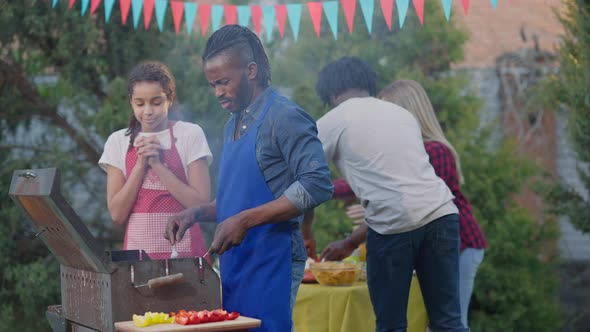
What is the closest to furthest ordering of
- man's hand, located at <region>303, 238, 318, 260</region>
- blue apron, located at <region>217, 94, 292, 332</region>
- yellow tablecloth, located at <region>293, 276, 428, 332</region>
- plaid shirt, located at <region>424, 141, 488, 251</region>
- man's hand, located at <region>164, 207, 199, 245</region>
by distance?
blue apron, located at <region>217, 94, 292, 332</region> → man's hand, located at <region>164, 207, 199, 245</region> → yellow tablecloth, located at <region>293, 276, 428, 332</region> → plaid shirt, located at <region>424, 141, 488, 251</region> → man's hand, located at <region>303, 238, 318, 260</region>

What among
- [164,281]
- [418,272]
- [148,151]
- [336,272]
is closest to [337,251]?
[336,272]

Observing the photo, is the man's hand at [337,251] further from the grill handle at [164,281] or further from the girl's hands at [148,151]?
the grill handle at [164,281]

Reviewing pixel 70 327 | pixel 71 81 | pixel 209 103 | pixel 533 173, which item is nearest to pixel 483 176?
pixel 533 173

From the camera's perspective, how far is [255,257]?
2.51 meters

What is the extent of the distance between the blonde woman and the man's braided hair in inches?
55.2

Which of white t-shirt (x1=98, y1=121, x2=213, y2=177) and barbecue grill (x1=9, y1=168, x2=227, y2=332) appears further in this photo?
white t-shirt (x1=98, y1=121, x2=213, y2=177)

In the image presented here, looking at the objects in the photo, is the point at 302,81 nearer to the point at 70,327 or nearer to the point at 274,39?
the point at 274,39

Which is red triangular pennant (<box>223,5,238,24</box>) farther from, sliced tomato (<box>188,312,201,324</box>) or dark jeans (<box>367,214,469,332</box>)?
sliced tomato (<box>188,312,201,324</box>)

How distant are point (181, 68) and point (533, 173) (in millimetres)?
2974

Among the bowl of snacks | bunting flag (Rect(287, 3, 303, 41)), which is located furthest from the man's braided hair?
bunting flag (Rect(287, 3, 303, 41))

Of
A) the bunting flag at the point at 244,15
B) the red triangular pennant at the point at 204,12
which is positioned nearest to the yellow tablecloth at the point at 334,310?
the bunting flag at the point at 244,15

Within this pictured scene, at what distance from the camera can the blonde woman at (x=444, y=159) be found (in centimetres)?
385

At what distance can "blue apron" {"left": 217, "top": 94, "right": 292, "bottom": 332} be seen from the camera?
248cm

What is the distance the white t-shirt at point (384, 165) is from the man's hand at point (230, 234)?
1.12 m
